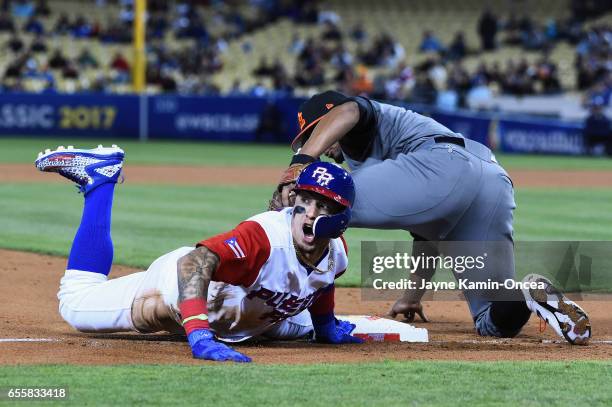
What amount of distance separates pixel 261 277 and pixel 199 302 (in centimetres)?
34

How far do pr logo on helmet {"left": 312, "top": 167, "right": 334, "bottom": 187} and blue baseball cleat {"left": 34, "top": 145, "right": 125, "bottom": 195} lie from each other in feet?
4.91

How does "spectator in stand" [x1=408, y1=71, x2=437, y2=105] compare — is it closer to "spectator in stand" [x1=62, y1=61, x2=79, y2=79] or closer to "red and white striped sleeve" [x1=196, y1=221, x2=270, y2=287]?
"spectator in stand" [x1=62, y1=61, x2=79, y2=79]

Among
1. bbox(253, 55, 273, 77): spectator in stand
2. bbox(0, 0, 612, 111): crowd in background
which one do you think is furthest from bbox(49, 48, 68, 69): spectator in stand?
bbox(253, 55, 273, 77): spectator in stand

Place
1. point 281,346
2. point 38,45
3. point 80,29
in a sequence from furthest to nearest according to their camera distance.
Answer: point 80,29 → point 38,45 → point 281,346

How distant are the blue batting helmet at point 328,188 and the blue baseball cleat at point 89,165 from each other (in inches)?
55.4

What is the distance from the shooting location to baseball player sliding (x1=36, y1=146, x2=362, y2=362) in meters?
5.03

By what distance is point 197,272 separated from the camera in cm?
498

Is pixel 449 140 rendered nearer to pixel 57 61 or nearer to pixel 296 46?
pixel 57 61

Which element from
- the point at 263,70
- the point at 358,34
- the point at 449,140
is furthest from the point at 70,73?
the point at 449,140

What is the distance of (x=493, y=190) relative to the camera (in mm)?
5957

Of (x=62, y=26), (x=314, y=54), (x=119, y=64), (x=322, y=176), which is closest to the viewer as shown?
(x=322, y=176)

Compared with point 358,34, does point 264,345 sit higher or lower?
higher

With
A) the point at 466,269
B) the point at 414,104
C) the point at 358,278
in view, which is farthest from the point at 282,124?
the point at 466,269

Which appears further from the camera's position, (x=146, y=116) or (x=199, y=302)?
(x=146, y=116)
